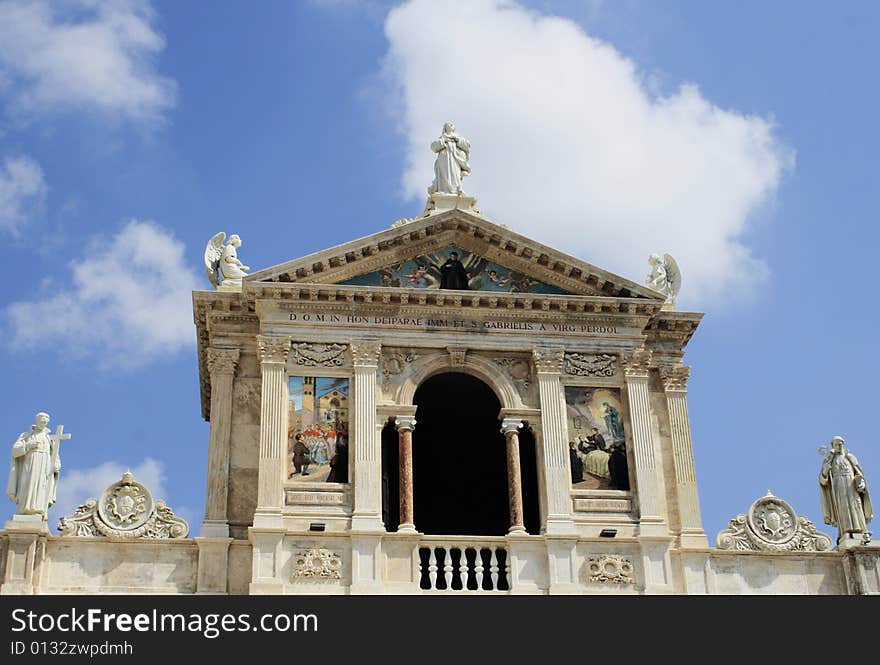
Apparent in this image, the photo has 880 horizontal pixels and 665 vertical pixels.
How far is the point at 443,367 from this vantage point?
91.9 feet

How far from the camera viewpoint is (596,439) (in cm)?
2761

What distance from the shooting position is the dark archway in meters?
32.6

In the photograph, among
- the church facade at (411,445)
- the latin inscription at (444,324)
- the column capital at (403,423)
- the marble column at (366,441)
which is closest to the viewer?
the church facade at (411,445)

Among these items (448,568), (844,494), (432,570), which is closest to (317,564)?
(432,570)

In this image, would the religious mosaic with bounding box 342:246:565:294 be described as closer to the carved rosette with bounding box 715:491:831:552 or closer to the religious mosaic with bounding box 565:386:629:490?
the religious mosaic with bounding box 565:386:629:490

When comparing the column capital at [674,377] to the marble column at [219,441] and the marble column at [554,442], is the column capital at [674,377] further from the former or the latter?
the marble column at [219,441]

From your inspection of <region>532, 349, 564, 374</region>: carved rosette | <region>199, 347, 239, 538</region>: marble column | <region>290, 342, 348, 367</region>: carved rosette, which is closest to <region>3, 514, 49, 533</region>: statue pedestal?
<region>199, 347, 239, 538</region>: marble column

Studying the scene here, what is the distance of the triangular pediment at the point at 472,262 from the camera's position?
28531 mm

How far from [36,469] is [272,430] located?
4502 mm

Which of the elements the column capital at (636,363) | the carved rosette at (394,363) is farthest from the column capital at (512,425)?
the column capital at (636,363)

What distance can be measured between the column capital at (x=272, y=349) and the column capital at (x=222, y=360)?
89 centimetres

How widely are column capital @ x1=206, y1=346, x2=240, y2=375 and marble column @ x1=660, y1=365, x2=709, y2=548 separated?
362 inches
